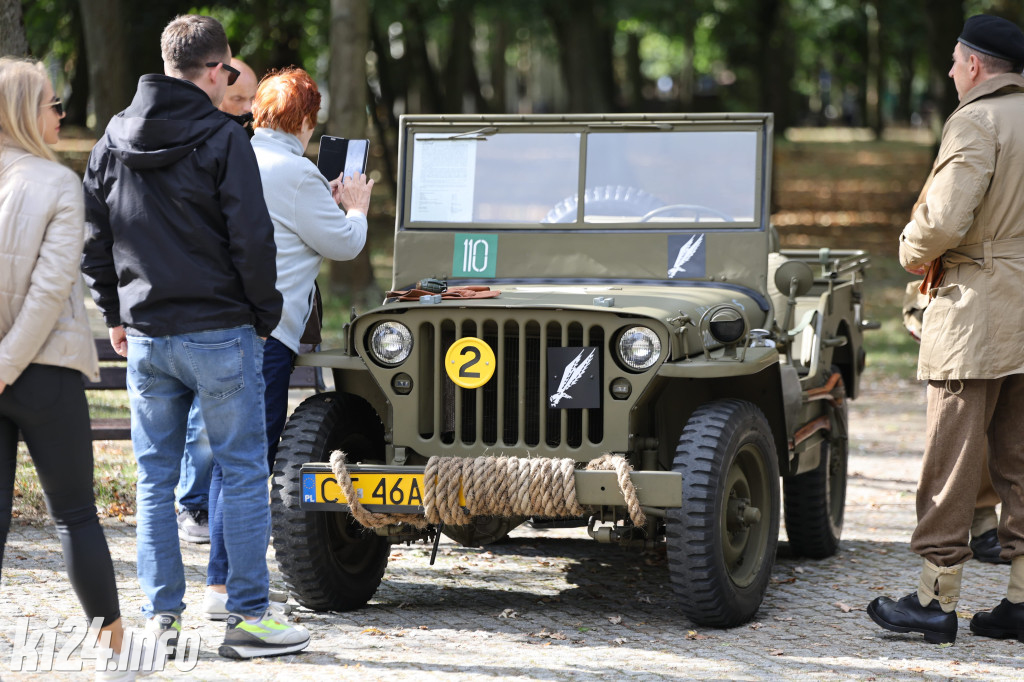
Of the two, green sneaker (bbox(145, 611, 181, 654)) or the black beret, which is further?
the black beret

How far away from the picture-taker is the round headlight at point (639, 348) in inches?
198

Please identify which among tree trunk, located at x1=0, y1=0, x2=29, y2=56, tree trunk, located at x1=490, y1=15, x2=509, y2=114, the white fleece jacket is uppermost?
tree trunk, located at x1=490, y1=15, x2=509, y2=114

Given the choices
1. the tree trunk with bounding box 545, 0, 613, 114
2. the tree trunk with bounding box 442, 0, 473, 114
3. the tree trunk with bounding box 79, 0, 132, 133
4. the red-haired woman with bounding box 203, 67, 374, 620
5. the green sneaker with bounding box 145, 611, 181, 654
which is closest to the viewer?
the green sneaker with bounding box 145, 611, 181, 654

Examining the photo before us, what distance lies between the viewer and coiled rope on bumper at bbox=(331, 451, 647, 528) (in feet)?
15.9

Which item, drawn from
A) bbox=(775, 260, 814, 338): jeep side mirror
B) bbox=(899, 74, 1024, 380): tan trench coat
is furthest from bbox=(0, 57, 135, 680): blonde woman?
bbox=(775, 260, 814, 338): jeep side mirror

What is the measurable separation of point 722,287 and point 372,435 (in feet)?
5.61

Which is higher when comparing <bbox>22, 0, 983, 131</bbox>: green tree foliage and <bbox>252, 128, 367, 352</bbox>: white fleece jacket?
<bbox>22, 0, 983, 131</bbox>: green tree foliage

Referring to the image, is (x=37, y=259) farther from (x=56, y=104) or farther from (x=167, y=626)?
(x=167, y=626)

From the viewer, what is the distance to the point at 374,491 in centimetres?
502

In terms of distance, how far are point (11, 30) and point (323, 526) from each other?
4.51 m

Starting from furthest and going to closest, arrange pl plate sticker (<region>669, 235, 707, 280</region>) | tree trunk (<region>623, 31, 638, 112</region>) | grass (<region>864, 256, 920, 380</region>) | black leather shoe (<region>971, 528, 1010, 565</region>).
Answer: tree trunk (<region>623, 31, 638, 112</region>) → grass (<region>864, 256, 920, 380</region>) → black leather shoe (<region>971, 528, 1010, 565</region>) → pl plate sticker (<region>669, 235, 707, 280</region>)

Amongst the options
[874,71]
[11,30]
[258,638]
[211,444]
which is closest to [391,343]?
[211,444]

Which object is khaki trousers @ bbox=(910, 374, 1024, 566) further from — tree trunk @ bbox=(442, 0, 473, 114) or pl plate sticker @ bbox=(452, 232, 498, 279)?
tree trunk @ bbox=(442, 0, 473, 114)

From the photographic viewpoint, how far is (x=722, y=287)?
6.11 meters
